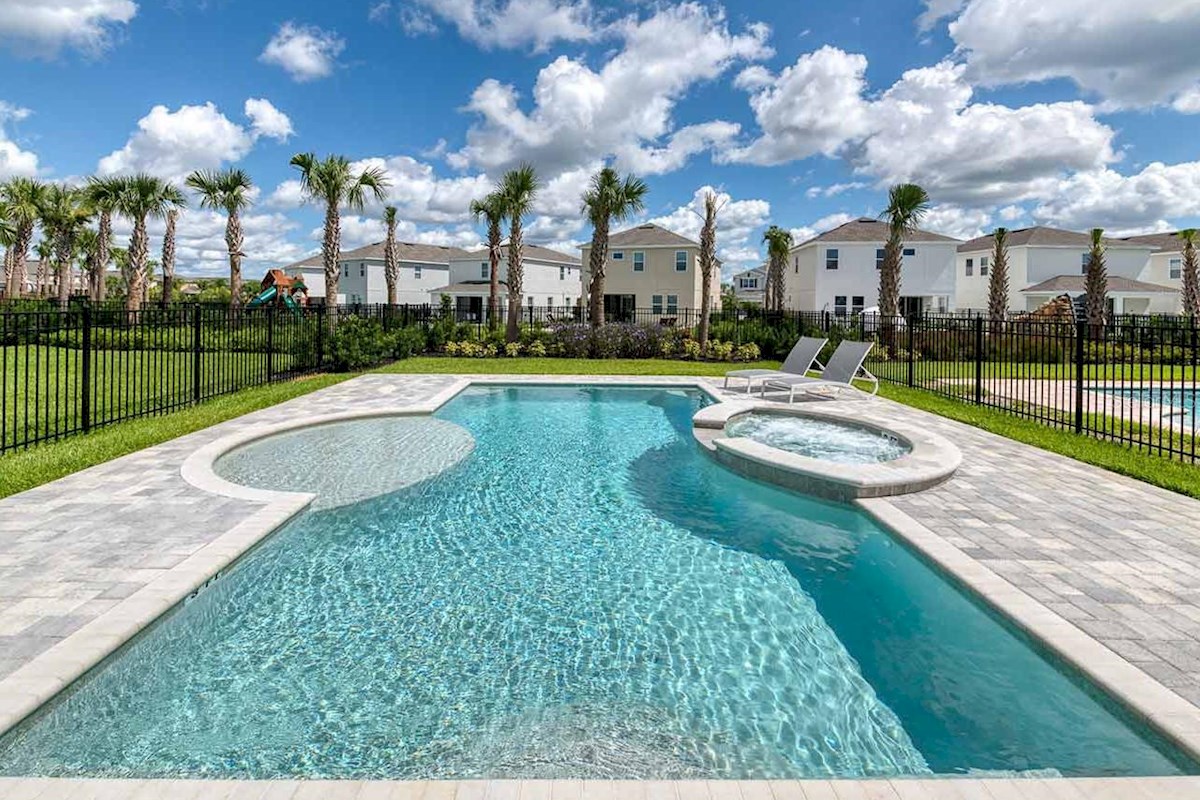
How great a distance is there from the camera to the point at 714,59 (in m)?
20.3

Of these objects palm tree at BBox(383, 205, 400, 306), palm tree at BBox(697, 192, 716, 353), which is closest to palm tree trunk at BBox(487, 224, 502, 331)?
palm tree at BBox(697, 192, 716, 353)

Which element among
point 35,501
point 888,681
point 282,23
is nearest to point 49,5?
point 282,23

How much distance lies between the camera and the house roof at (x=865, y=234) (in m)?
37.2

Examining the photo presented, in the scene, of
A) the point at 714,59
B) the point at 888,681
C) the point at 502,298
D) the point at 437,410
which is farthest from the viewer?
the point at 502,298

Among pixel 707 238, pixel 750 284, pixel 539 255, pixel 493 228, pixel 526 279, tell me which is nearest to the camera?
pixel 707 238

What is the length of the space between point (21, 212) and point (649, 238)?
35018mm

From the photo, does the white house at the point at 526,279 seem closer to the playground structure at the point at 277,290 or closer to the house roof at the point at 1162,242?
the playground structure at the point at 277,290

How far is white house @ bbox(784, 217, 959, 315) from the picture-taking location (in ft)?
122

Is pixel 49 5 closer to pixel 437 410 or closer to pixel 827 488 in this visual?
pixel 437 410

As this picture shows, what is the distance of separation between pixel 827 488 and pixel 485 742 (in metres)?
4.50

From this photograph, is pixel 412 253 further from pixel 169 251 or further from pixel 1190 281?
pixel 1190 281

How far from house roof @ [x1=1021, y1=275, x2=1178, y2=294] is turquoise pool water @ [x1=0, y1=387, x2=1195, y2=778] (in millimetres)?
39161

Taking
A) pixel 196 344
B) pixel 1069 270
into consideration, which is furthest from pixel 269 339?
pixel 1069 270

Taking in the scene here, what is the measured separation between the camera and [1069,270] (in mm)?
39156
